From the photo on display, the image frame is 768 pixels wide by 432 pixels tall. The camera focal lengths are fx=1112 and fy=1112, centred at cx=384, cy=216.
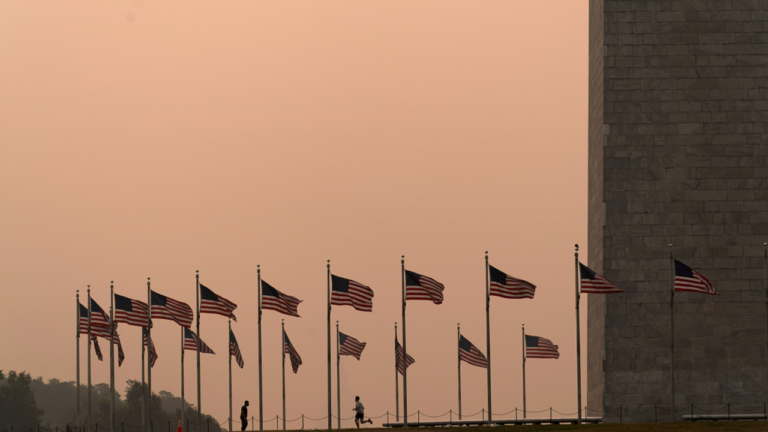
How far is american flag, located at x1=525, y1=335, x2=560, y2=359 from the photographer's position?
6228 cm

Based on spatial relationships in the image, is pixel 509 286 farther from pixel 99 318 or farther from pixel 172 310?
pixel 99 318

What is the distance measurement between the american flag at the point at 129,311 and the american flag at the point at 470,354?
18805 millimetres

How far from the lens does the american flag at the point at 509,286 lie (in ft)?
153

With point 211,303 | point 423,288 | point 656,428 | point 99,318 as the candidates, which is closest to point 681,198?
point 423,288

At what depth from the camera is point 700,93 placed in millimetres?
60406

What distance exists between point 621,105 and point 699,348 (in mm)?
13619

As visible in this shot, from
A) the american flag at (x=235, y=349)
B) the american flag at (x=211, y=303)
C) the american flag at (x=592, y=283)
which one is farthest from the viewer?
the american flag at (x=235, y=349)

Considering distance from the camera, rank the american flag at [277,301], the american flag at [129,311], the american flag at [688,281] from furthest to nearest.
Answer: the american flag at [129,311]
the american flag at [277,301]
the american flag at [688,281]

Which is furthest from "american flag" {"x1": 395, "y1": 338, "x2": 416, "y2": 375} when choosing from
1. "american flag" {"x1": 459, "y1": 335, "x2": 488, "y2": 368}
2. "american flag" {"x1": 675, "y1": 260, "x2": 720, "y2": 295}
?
"american flag" {"x1": 675, "y1": 260, "x2": 720, "y2": 295}

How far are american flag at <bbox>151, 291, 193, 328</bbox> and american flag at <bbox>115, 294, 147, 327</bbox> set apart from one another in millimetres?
747

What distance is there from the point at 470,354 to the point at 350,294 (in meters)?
15.7

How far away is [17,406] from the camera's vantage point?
132375 mm

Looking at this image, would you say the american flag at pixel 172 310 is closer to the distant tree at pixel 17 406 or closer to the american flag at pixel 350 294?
the american flag at pixel 350 294

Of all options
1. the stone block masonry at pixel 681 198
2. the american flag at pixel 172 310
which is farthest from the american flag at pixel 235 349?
the stone block masonry at pixel 681 198
